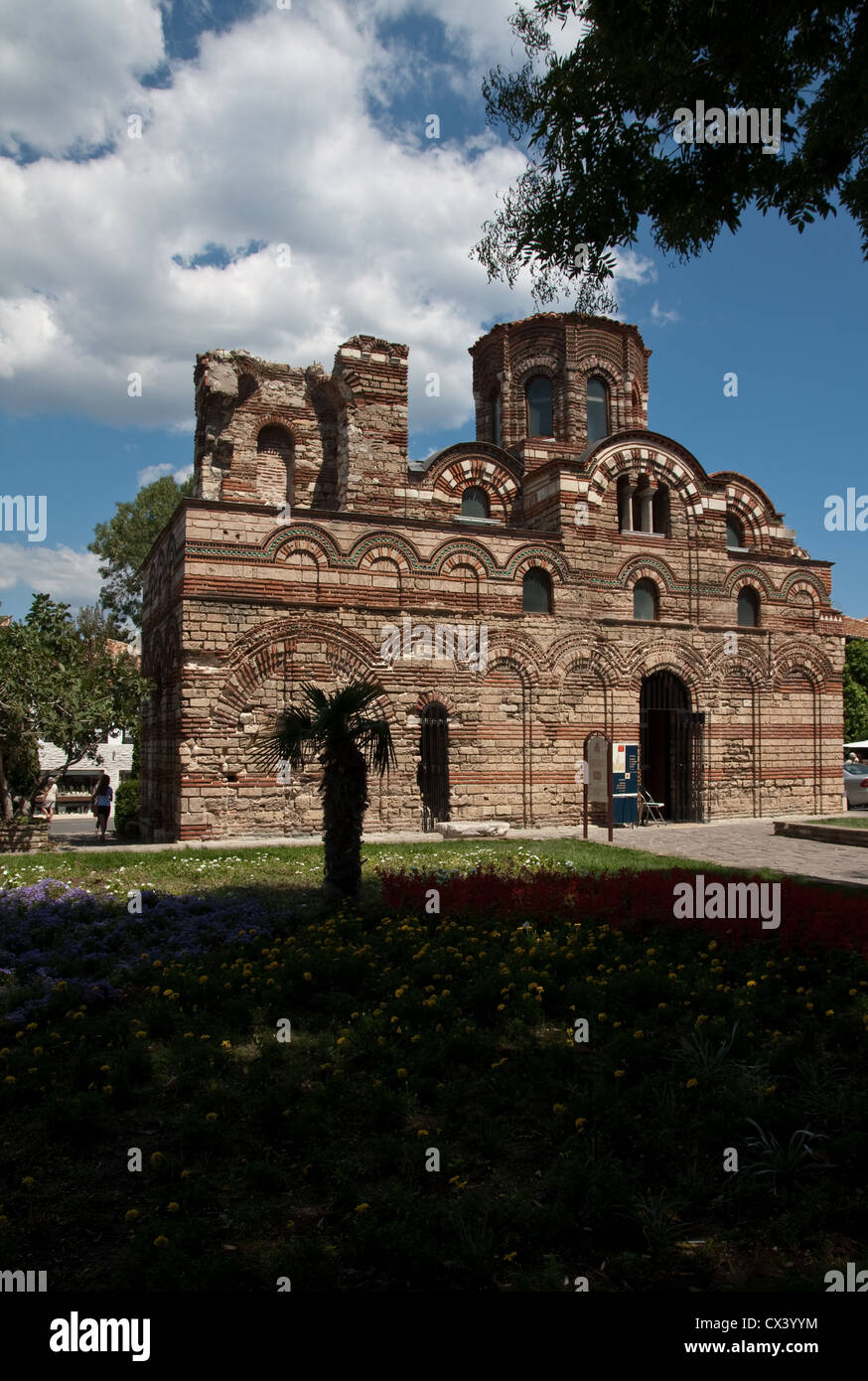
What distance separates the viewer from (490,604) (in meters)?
16.7

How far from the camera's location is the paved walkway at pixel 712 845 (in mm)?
11898

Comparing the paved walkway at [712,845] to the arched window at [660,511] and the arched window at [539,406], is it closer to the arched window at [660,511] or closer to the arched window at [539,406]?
the arched window at [660,511]

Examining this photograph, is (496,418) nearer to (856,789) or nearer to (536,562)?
(536,562)

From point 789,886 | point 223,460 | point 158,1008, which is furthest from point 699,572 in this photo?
point 158,1008

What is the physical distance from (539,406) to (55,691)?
1372cm

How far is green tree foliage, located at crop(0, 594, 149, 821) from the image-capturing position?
15.2m

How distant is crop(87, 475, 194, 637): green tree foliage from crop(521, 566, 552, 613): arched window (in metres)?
16.9

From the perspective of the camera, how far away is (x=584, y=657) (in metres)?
17.6

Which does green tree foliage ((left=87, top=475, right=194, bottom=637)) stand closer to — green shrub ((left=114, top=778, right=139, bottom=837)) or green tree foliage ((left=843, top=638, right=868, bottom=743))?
green shrub ((left=114, top=778, right=139, bottom=837))

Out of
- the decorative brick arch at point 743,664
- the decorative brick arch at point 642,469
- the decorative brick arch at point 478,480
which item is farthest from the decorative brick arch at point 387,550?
the decorative brick arch at point 743,664

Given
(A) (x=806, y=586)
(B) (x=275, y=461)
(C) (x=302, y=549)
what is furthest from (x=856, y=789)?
(B) (x=275, y=461)

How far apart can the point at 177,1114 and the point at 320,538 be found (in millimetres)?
11664

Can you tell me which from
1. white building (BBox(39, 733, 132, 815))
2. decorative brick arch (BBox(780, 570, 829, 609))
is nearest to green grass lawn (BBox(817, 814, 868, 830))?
decorative brick arch (BBox(780, 570, 829, 609))

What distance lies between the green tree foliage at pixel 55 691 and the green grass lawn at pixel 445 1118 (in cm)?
954
